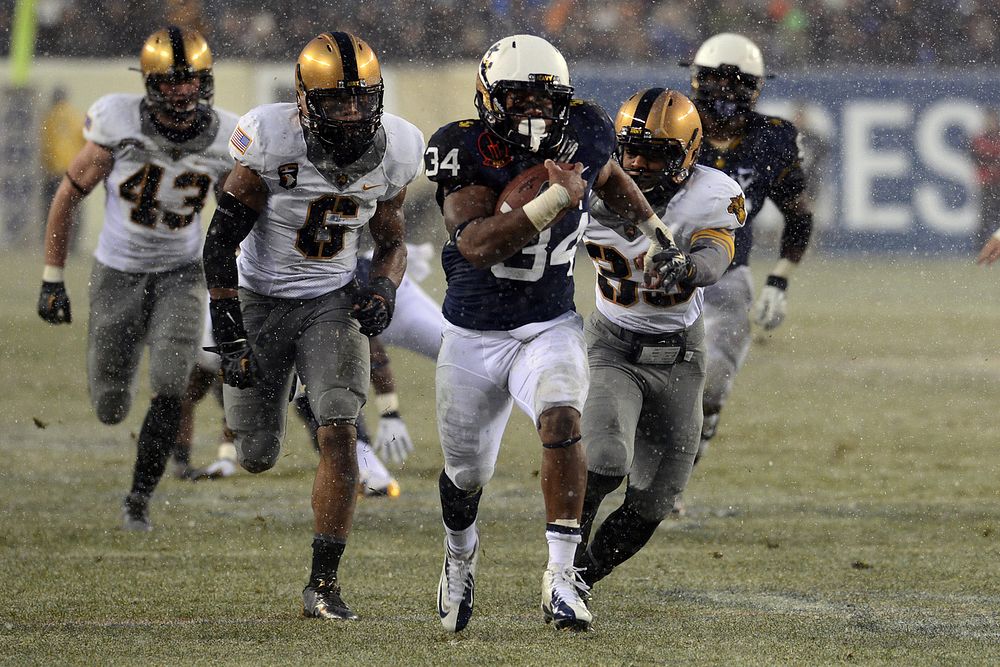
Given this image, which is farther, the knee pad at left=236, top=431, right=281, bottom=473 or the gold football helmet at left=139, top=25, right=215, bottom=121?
the gold football helmet at left=139, top=25, right=215, bottom=121

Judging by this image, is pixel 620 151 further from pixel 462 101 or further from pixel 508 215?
pixel 462 101

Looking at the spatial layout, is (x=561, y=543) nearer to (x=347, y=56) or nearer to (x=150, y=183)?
(x=347, y=56)

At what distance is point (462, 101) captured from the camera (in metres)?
17.4

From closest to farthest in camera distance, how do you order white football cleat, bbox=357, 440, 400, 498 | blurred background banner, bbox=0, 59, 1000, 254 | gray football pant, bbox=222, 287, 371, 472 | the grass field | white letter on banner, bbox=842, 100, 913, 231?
the grass field, gray football pant, bbox=222, 287, 371, 472, white football cleat, bbox=357, 440, 400, 498, blurred background banner, bbox=0, 59, 1000, 254, white letter on banner, bbox=842, 100, 913, 231

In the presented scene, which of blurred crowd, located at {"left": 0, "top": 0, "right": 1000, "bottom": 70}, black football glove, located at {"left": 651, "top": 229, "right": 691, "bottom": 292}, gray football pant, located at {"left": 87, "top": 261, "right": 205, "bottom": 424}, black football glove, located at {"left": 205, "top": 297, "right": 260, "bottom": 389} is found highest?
black football glove, located at {"left": 651, "top": 229, "right": 691, "bottom": 292}

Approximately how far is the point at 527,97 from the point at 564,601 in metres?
1.25

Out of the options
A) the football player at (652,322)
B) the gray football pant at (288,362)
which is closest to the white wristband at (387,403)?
the gray football pant at (288,362)

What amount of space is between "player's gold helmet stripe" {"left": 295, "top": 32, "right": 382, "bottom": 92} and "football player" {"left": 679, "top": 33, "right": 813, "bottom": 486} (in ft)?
5.83

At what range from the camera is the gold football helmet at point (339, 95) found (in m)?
4.25

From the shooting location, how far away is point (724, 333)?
5.78 meters

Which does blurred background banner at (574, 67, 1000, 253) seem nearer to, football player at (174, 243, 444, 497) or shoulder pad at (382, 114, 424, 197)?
football player at (174, 243, 444, 497)

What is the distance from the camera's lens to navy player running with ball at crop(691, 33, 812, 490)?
5773 mm

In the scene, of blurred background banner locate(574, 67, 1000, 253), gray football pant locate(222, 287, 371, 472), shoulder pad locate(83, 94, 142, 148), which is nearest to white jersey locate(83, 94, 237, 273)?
shoulder pad locate(83, 94, 142, 148)

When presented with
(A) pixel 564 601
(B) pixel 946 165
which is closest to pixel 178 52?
(A) pixel 564 601
